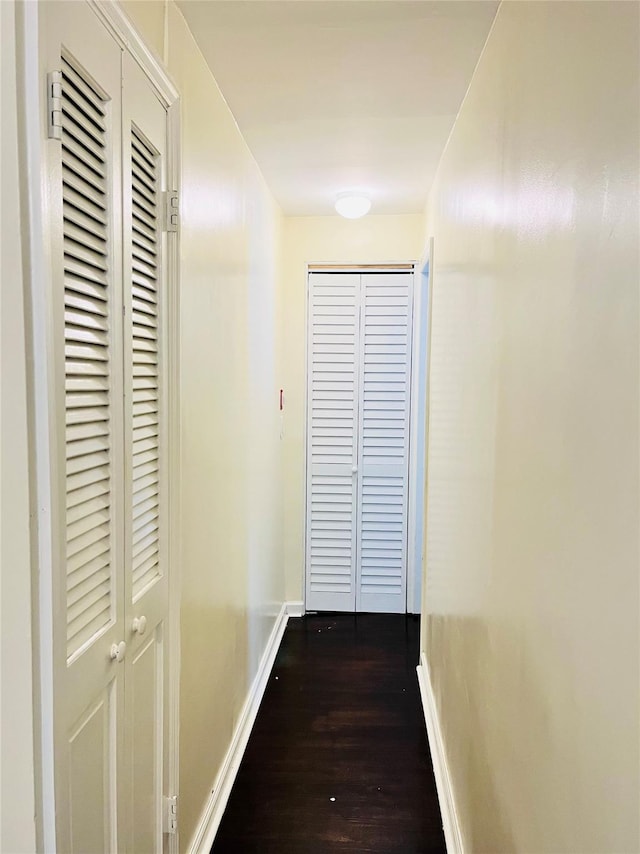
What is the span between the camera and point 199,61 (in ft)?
5.51

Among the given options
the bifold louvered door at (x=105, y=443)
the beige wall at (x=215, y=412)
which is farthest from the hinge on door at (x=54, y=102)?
the beige wall at (x=215, y=412)

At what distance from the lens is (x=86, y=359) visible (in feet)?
3.46

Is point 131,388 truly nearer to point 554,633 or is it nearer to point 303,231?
point 554,633

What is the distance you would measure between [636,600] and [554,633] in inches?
12.3

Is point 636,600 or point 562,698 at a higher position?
point 636,600

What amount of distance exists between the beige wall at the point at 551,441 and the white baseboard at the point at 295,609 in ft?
6.47

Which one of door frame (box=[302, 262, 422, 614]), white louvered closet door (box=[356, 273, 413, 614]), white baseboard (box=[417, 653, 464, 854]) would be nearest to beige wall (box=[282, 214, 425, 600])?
door frame (box=[302, 262, 422, 614])

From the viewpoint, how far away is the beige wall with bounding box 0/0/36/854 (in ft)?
2.69

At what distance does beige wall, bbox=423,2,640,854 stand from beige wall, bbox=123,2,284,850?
31.0 inches

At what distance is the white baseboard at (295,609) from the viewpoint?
3740 millimetres

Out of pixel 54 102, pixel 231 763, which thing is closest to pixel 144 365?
pixel 54 102

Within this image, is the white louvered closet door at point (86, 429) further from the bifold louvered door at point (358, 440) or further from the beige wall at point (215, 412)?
the bifold louvered door at point (358, 440)

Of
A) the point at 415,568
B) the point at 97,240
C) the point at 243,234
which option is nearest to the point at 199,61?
the point at 243,234

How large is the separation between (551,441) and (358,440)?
2.69m
